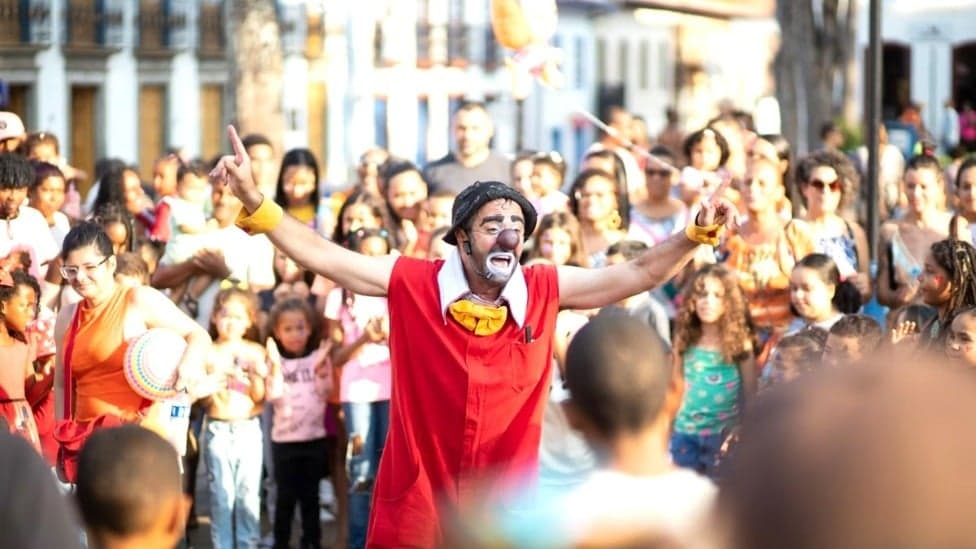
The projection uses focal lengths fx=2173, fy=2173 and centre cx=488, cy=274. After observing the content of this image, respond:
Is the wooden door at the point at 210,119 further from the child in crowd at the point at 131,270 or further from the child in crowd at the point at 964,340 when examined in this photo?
the child in crowd at the point at 964,340

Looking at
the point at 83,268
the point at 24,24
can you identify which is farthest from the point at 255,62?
the point at 24,24

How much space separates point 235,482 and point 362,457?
1.85 feet

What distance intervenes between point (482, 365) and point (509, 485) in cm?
33

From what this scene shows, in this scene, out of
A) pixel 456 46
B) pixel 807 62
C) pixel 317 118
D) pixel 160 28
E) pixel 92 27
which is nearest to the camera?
pixel 807 62

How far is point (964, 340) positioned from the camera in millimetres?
7062

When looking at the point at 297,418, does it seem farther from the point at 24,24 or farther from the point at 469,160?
the point at 24,24

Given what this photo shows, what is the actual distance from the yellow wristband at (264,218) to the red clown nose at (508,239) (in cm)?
62

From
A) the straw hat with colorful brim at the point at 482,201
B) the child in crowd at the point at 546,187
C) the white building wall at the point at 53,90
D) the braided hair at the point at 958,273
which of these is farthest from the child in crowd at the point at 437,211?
the white building wall at the point at 53,90

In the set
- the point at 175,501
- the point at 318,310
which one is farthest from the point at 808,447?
the point at 318,310

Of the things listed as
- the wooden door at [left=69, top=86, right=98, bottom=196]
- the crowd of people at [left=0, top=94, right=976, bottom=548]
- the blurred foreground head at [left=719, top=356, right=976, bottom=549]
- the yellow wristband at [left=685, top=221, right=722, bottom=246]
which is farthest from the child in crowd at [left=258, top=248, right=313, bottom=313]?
the wooden door at [left=69, top=86, right=98, bottom=196]

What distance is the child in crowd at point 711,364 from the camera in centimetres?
913

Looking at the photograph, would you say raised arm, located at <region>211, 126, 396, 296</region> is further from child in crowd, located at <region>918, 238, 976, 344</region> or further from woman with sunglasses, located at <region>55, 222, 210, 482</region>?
child in crowd, located at <region>918, 238, 976, 344</region>

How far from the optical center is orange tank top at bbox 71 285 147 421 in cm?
731

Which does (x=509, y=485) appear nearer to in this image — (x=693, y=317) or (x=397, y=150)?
(x=693, y=317)
